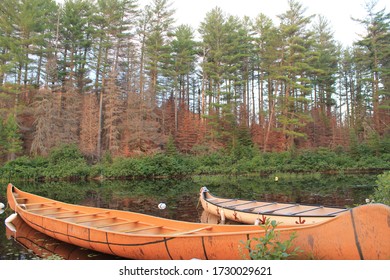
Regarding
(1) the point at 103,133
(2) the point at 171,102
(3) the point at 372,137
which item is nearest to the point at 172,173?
(1) the point at 103,133

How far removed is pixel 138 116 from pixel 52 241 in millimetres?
21658

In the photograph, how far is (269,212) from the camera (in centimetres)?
780

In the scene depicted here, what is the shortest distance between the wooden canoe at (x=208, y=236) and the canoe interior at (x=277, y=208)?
120 inches

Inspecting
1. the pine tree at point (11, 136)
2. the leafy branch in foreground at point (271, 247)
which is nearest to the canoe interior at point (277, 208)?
the leafy branch in foreground at point (271, 247)

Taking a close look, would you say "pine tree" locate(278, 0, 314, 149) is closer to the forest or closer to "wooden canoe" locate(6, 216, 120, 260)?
the forest

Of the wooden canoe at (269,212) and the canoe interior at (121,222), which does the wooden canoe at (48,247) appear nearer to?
the canoe interior at (121,222)

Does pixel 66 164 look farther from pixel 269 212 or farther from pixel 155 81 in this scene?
pixel 269 212

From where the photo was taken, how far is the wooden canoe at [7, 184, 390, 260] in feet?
10.2

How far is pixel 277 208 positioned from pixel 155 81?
25.2 m

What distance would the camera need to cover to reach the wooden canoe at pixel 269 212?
6876mm

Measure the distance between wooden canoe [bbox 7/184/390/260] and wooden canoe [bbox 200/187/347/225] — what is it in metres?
2.51

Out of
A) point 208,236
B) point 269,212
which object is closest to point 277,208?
point 269,212

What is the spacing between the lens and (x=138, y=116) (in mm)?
28250

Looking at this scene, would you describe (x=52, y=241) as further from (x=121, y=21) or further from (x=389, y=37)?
(x=389, y=37)
